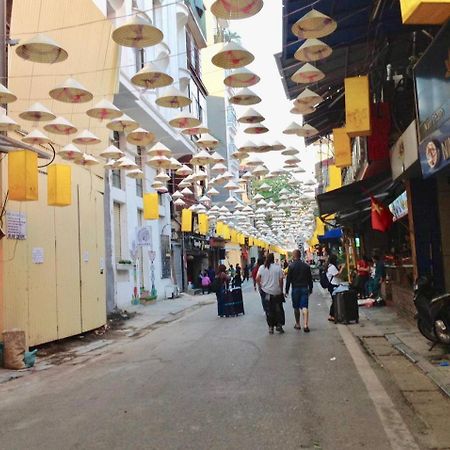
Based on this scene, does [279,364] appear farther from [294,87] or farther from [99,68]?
[99,68]

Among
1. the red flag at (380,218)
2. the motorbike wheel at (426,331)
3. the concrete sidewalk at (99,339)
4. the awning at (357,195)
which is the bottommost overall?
the concrete sidewalk at (99,339)

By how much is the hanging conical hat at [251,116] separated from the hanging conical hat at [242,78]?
1951mm

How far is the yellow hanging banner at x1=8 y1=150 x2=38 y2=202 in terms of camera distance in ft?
32.0

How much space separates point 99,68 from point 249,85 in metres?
7.22

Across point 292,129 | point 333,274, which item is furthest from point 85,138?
point 333,274

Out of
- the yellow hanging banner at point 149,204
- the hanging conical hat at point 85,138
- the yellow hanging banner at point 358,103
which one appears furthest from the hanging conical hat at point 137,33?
the yellow hanging banner at point 149,204

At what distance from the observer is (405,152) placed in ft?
34.0

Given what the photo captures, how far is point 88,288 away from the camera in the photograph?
13.4 meters

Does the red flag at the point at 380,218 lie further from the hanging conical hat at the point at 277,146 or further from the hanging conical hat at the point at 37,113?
the hanging conical hat at the point at 37,113

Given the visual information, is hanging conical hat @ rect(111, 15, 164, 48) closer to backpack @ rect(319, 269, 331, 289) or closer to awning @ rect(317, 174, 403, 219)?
awning @ rect(317, 174, 403, 219)

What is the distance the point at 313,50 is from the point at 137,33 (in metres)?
2.72

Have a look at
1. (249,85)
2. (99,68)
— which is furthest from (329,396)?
(99,68)

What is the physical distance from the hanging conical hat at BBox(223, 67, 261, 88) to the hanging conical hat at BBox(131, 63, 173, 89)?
963 mm

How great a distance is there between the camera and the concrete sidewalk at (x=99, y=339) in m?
10.2
